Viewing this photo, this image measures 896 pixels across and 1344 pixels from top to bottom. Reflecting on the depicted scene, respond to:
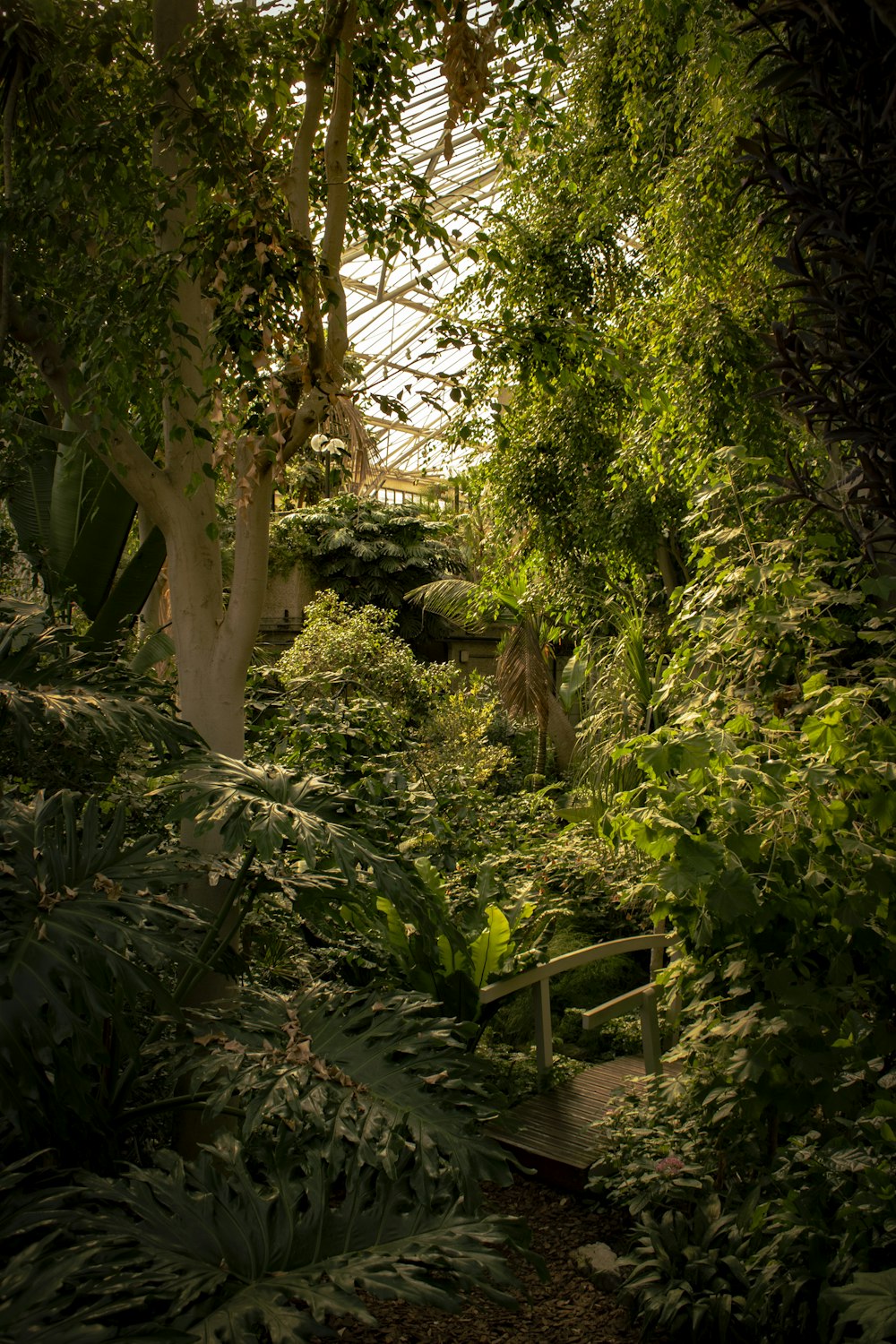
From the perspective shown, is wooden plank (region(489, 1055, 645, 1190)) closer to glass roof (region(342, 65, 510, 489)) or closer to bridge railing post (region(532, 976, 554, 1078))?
bridge railing post (region(532, 976, 554, 1078))

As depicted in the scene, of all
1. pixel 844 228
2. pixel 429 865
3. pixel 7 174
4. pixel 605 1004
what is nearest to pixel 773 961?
pixel 605 1004

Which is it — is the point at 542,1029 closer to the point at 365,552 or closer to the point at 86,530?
the point at 86,530

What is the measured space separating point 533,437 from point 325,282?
17.1 ft

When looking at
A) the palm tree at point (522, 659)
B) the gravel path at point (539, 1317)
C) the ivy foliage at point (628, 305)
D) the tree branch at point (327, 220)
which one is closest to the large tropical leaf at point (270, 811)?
the tree branch at point (327, 220)

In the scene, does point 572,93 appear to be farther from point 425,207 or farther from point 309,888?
point 309,888

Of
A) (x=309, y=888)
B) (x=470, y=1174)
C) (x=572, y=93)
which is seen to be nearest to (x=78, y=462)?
(x=309, y=888)

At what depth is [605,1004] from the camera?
400 cm

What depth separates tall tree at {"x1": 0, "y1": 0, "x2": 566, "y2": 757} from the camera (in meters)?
3.05

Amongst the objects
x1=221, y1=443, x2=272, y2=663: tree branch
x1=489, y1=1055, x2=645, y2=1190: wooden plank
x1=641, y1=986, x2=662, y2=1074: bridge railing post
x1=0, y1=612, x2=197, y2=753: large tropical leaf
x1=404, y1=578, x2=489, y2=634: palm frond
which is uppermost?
x1=404, y1=578, x2=489, y2=634: palm frond

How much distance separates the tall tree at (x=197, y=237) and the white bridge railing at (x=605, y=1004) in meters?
1.54

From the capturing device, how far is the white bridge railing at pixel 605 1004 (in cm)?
371

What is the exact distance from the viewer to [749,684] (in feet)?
10.2

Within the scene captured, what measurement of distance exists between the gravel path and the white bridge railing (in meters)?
0.68

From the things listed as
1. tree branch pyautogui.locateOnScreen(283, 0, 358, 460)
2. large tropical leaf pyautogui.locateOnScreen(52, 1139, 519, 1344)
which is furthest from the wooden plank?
tree branch pyautogui.locateOnScreen(283, 0, 358, 460)
